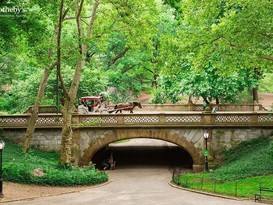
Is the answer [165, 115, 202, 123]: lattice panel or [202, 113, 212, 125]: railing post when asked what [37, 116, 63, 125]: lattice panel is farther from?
[202, 113, 212, 125]: railing post

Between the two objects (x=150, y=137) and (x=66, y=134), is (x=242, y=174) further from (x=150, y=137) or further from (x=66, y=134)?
(x=66, y=134)

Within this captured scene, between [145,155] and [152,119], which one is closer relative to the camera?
[152,119]

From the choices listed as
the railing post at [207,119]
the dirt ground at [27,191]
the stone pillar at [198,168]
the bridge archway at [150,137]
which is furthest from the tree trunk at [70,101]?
the railing post at [207,119]

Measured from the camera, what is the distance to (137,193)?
21.5 m

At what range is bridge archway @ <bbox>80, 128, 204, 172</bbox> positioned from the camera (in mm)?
29516

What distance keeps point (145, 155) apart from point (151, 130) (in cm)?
709

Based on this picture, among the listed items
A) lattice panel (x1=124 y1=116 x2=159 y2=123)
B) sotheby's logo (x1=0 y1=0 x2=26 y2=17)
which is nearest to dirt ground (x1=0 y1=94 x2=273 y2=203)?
lattice panel (x1=124 y1=116 x2=159 y2=123)

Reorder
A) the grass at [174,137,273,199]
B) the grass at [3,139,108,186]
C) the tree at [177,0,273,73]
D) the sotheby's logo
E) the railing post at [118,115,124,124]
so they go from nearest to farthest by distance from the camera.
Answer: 1. the tree at [177,0,273,73]
2. the sotheby's logo
3. the grass at [174,137,273,199]
4. the grass at [3,139,108,186]
5. the railing post at [118,115,124,124]

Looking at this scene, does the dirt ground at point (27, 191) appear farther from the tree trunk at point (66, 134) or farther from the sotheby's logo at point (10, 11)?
the sotheby's logo at point (10, 11)

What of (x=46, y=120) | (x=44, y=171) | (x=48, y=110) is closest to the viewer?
(x=44, y=171)

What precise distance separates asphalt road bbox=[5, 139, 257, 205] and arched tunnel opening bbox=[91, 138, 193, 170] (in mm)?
1297

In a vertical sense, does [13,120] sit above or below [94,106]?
below

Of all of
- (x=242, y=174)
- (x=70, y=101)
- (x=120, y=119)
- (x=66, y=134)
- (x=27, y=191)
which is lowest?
(x=27, y=191)

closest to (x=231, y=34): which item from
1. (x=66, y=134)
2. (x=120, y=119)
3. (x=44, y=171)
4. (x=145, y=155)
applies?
(x=66, y=134)
